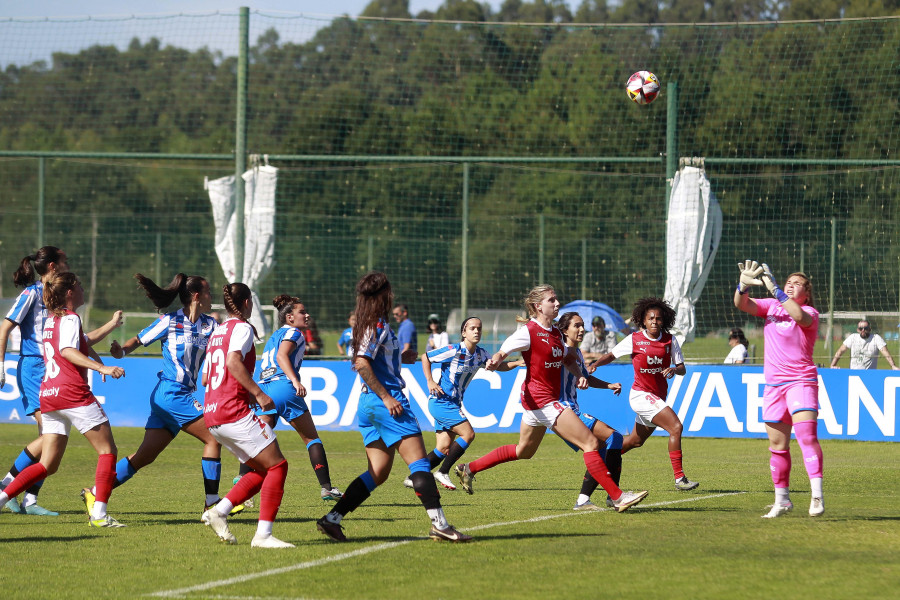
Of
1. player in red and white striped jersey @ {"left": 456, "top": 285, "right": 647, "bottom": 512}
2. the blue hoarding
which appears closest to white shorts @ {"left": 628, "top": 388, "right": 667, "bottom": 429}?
player in red and white striped jersey @ {"left": 456, "top": 285, "right": 647, "bottom": 512}

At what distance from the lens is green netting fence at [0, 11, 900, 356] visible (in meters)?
22.9

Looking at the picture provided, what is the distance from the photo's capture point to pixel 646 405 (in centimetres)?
1099

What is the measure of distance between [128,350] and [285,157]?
10974mm

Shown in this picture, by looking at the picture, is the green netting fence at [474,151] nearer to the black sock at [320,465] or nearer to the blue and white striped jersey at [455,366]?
the blue and white striped jersey at [455,366]

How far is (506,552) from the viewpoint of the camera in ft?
24.2

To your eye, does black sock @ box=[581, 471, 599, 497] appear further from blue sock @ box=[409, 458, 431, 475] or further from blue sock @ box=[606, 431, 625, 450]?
blue sock @ box=[409, 458, 431, 475]

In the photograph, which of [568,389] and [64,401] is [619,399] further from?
[64,401]

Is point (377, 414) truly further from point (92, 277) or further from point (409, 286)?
point (92, 277)

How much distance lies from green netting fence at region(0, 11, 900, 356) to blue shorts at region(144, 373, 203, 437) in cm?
944

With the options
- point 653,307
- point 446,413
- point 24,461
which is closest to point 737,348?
point 653,307

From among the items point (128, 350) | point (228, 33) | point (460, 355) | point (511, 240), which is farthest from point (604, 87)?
point (128, 350)

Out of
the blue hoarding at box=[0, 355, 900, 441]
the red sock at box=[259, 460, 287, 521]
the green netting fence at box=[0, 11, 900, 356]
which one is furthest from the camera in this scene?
the green netting fence at box=[0, 11, 900, 356]

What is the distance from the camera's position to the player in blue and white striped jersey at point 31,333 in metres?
9.58

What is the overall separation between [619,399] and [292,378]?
8976 millimetres
